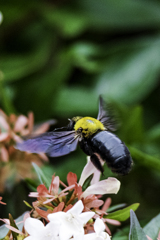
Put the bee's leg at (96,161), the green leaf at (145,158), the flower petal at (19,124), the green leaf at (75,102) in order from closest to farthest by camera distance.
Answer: the bee's leg at (96,161)
the flower petal at (19,124)
the green leaf at (145,158)
the green leaf at (75,102)

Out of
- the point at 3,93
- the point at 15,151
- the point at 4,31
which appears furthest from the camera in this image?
the point at 4,31

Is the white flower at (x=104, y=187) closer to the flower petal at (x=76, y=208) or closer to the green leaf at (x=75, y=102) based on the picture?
the flower petal at (x=76, y=208)

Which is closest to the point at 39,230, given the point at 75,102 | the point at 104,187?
the point at 104,187

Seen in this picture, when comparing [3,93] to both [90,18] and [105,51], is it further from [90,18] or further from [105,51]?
[90,18]

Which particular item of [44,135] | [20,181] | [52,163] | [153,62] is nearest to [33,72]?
[52,163]

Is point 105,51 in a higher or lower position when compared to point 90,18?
lower

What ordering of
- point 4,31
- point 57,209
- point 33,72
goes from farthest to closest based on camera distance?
point 4,31 → point 33,72 → point 57,209

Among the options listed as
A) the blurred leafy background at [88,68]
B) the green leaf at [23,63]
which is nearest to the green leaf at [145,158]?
the blurred leafy background at [88,68]
